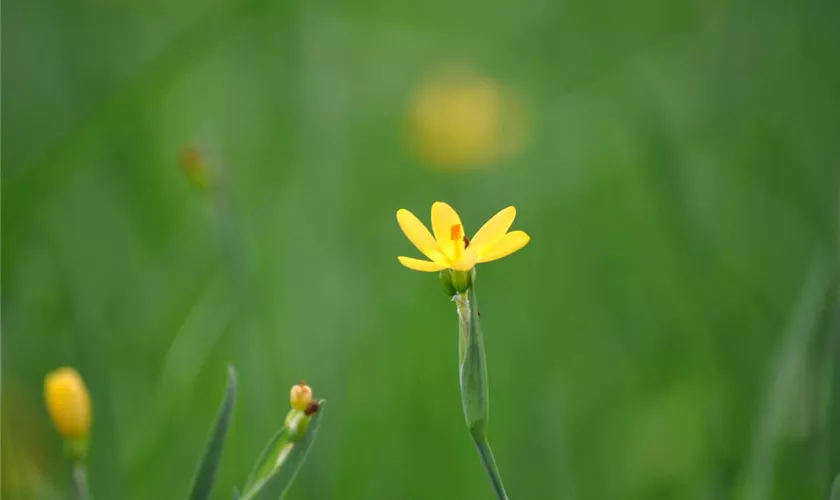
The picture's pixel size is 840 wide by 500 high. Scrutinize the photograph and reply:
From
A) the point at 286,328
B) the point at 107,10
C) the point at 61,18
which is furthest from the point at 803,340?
the point at 107,10

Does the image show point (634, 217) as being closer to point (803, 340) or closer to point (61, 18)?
point (803, 340)

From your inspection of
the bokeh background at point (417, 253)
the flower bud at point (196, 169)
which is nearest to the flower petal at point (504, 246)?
the bokeh background at point (417, 253)

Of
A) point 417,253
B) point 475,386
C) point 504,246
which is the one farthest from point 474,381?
point 417,253

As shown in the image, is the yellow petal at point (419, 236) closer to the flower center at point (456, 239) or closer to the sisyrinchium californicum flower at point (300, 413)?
the flower center at point (456, 239)

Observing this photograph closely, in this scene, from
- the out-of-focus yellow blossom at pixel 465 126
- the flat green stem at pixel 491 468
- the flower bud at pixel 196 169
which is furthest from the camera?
the out-of-focus yellow blossom at pixel 465 126

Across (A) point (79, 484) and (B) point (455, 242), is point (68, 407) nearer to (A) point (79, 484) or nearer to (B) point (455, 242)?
(A) point (79, 484)

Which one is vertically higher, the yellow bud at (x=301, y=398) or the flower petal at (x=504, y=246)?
the flower petal at (x=504, y=246)

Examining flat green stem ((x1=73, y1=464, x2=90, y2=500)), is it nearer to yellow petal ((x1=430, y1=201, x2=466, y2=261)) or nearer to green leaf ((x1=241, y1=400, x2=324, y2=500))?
green leaf ((x1=241, y1=400, x2=324, y2=500))

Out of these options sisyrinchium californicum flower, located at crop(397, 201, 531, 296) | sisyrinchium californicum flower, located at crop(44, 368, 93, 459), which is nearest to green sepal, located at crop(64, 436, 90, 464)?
sisyrinchium californicum flower, located at crop(44, 368, 93, 459)
